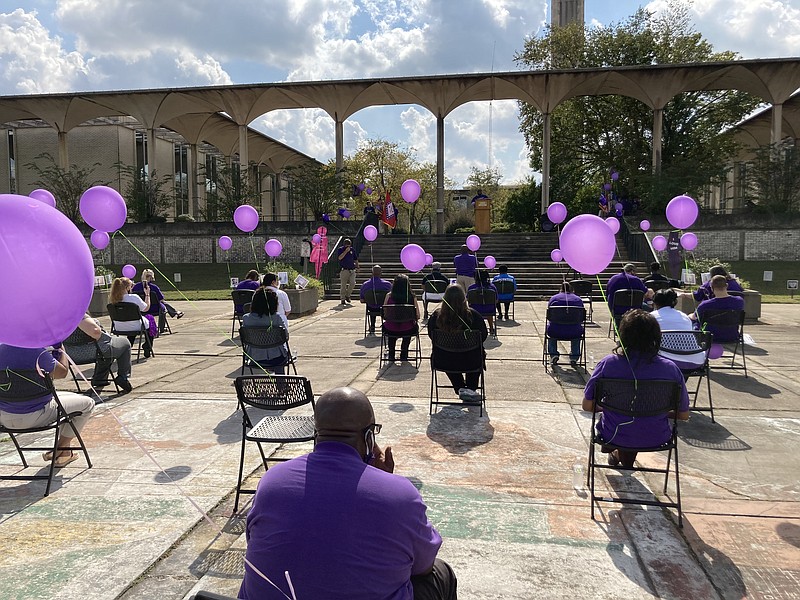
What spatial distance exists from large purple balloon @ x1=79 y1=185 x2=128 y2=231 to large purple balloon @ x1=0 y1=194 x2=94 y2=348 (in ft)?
13.9

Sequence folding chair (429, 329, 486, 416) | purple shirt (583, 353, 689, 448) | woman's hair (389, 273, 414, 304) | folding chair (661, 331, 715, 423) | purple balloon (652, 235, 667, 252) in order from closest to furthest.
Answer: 1. purple shirt (583, 353, 689, 448)
2. folding chair (661, 331, 715, 423)
3. folding chair (429, 329, 486, 416)
4. woman's hair (389, 273, 414, 304)
5. purple balloon (652, 235, 667, 252)

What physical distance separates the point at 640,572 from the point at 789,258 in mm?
24608

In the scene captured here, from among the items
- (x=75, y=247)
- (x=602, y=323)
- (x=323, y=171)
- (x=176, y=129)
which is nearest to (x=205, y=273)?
(x=323, y=171)

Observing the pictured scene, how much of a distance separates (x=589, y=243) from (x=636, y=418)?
218cm

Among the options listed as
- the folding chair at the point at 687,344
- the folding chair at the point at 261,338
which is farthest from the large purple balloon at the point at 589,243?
the folding chair at the point at 261,338

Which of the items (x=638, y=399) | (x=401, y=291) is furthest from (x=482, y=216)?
(x=638, y=399)

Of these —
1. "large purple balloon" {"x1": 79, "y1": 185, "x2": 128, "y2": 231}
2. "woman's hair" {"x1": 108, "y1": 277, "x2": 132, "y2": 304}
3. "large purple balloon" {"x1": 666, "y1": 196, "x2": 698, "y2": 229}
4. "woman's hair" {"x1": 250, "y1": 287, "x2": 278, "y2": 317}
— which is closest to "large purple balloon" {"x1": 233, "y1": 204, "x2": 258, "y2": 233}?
"woman's hair" {"x1": 108, "y1": 277, "x2": 132, "y2": 304}

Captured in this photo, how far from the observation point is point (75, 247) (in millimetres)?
2643

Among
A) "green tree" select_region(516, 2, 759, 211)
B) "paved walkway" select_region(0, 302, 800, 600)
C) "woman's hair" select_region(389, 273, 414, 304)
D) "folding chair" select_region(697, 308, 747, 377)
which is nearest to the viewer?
"paved walkway" select_region(0, 302, 800, 600)

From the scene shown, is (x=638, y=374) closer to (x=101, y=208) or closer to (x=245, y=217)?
(x=101, y=208)

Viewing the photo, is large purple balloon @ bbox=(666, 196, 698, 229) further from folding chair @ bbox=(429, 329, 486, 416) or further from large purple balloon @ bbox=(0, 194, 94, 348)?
large purple balloon @ bbox=(0, 194, 94, 348)

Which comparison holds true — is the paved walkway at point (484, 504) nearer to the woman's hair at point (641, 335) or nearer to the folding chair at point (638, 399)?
the folding chair at point (638, 399)

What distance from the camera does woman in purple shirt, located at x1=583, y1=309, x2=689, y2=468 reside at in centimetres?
380

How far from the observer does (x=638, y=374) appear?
3916mm
